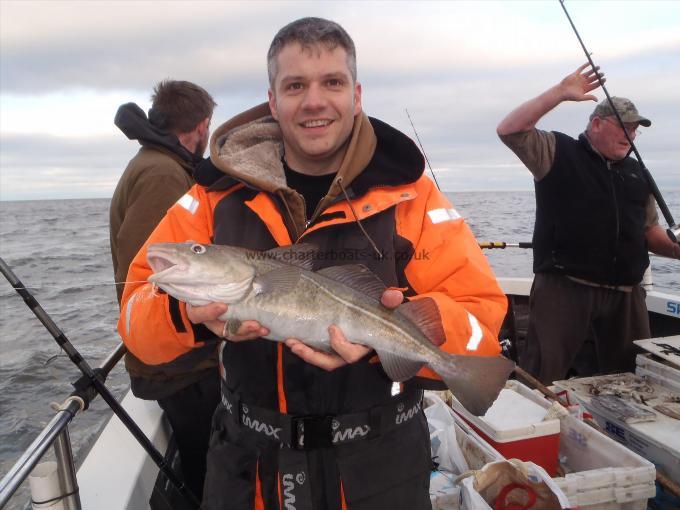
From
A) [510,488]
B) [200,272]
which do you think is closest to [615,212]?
[510,488]

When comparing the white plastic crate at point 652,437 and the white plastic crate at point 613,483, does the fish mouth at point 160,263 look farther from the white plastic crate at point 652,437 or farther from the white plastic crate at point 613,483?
the white plastic crate at point 652,437

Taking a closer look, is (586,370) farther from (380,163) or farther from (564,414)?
(380,163)

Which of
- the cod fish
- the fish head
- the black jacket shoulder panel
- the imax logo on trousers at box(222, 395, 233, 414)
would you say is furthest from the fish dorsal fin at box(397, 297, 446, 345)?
the imax logo on trousers at box(222, 395, 233, 414)

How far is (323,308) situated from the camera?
7.71 feet

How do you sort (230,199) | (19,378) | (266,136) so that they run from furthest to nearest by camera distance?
(19,378), (266,136), (230,199)

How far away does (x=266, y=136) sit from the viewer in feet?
9.97

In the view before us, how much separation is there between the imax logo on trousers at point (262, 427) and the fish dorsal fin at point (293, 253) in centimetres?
76

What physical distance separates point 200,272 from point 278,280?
0.35 m

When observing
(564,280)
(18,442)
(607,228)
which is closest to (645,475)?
(564,280)

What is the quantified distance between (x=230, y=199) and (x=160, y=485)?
7.71ft

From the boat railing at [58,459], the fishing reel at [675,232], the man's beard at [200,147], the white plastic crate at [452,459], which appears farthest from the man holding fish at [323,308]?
the fishing reel at [675,232]

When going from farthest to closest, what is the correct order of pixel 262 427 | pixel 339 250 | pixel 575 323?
pixel 575 323 < pixel 339 250 < pixel 262 427

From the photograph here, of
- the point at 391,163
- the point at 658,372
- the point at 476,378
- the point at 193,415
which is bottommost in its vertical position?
the point at 658,372

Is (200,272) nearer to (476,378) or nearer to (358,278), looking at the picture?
(358,278)
